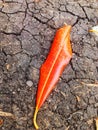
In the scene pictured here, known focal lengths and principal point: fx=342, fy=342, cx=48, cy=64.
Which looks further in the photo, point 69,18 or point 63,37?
point 69,18

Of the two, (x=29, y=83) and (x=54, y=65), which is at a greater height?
(x=54, y=65)

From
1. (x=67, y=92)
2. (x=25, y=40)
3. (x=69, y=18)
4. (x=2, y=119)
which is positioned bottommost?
(x=2, y=119)

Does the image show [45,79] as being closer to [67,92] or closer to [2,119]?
[67,92]

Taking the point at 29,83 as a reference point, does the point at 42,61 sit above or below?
above

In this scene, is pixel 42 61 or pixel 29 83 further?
pixel 42 61

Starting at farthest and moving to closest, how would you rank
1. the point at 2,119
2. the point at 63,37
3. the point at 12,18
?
the point at 12,18 < the point at 63,37 < the point at 2,119

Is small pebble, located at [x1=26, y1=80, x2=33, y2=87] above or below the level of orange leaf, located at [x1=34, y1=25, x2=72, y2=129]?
below

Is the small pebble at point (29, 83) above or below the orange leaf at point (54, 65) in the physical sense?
below

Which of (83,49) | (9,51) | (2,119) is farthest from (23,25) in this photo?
(2,119)
